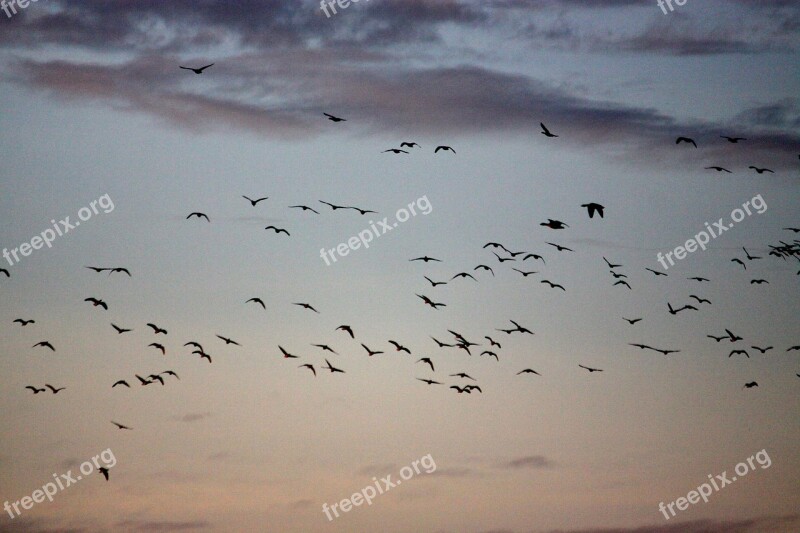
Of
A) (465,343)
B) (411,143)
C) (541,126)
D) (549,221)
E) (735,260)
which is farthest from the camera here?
(735,260)

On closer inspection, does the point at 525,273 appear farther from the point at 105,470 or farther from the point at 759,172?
the point at 105,470

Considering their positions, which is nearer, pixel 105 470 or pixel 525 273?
pixel 105 470

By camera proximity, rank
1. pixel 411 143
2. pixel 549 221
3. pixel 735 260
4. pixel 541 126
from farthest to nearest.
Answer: pixel 735 260 < pixel 411 143 < pixel 541 126 < pixel 549 221

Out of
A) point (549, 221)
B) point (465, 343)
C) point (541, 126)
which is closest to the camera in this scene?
point (549, 221)

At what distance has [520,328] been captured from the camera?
124 m

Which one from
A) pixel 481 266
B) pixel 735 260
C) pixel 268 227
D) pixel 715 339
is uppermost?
pixel 268 227

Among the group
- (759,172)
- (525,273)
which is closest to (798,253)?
(759,172)

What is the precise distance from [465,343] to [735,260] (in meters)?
30.9

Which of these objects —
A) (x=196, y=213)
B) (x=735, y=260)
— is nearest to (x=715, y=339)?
(x=735, y=260)

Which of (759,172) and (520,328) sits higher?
(759,172)

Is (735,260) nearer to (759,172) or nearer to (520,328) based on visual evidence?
(759,172)

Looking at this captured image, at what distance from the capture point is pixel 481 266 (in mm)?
127375

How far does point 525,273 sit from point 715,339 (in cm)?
2455

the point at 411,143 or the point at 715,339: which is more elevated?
the point at 411,143
